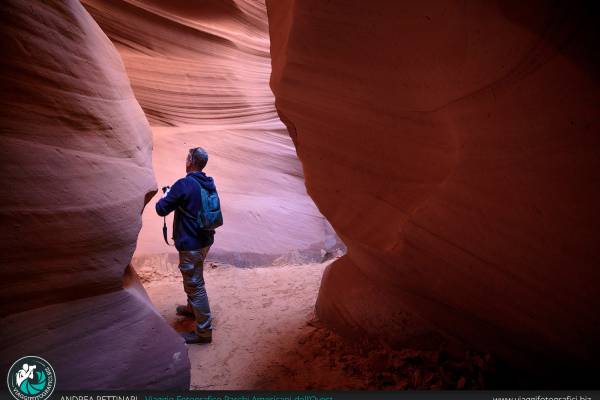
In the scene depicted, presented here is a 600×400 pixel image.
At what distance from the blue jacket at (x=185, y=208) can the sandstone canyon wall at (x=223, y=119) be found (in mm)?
1909

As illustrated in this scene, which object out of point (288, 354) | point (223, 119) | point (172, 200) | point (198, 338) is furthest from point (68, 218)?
point (223, 119)

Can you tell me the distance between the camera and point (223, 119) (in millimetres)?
7707

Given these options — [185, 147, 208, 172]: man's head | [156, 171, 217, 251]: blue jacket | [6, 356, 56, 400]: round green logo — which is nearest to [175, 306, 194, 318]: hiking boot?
[156, 171, 217, 251]: blue jacket

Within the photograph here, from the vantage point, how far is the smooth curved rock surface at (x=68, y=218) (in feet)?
5.33

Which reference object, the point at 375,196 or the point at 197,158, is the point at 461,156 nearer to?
the point at 375,196

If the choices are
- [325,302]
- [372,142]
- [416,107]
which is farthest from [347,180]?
[325,302]

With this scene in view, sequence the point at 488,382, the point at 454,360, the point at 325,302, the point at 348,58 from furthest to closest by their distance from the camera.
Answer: the point at 325,302 → the point at 454,360 → the point at 488,382 → the point at 348,58

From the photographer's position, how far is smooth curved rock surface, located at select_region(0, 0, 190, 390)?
1624mm

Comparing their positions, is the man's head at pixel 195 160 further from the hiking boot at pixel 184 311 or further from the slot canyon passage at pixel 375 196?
the hiking boot at pixel 184 311

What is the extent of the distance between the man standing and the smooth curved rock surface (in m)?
0.68

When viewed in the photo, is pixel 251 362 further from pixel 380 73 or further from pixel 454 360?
pixel 380 73

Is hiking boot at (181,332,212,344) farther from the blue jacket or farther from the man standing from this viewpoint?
the blue jacket

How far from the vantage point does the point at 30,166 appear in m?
1.66

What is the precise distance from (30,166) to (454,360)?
8.63 feet
